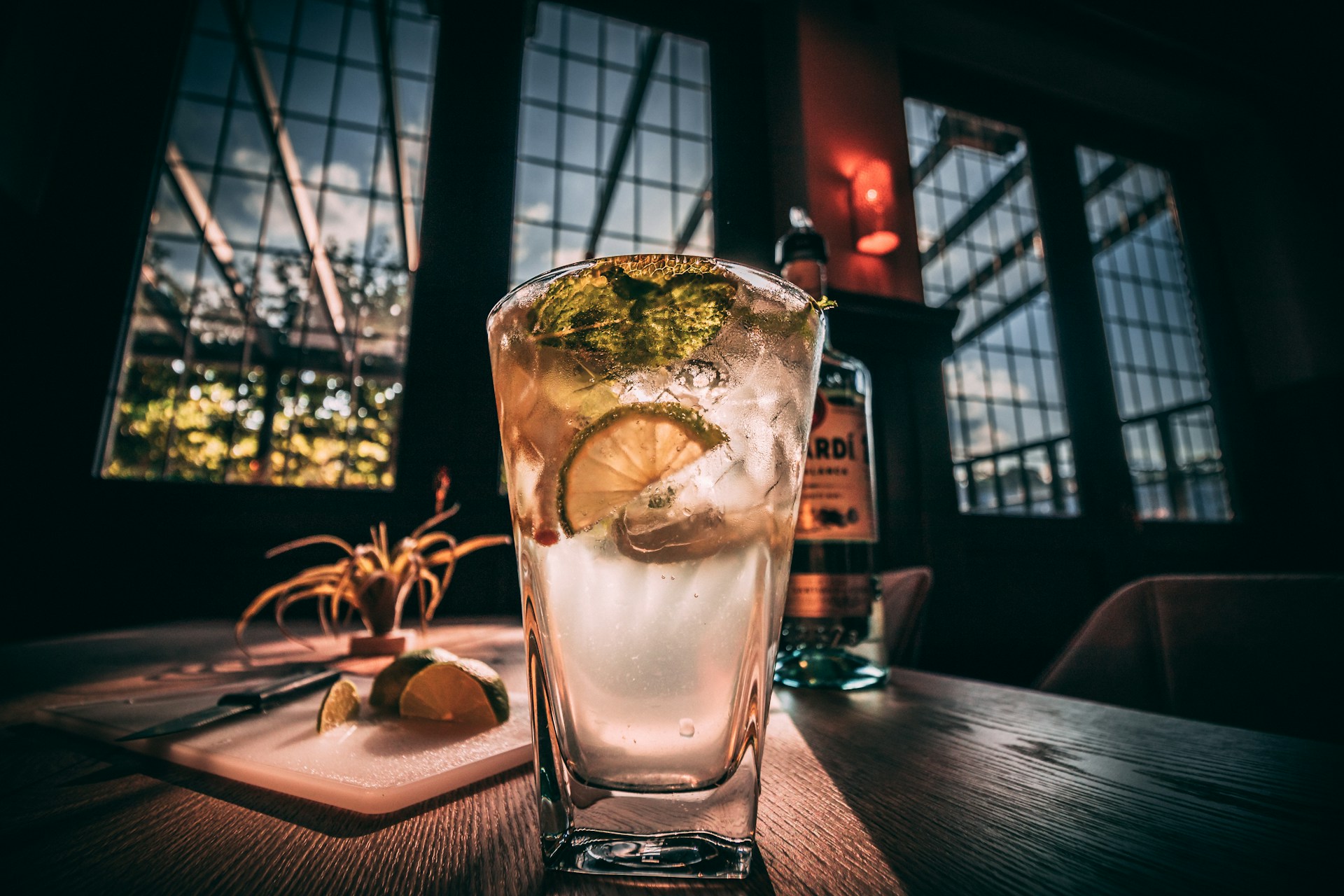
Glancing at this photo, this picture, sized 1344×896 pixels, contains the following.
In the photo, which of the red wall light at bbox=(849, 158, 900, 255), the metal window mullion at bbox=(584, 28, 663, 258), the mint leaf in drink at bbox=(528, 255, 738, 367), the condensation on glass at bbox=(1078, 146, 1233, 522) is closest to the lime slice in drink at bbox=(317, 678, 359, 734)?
the mint leaf in drink at bbox=(528, 255, 738, 367)

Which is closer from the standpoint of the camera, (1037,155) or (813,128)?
(813,128)

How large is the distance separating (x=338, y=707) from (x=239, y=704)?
13cm

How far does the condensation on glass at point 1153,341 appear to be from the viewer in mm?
3945

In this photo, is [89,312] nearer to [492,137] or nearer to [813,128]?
[492,137]

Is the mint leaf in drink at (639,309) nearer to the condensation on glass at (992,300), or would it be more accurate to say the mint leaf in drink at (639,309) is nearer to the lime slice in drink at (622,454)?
the lime slice in drink at (622,454)

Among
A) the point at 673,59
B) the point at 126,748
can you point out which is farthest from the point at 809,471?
the point at 673,59

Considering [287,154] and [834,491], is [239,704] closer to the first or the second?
[834,491]

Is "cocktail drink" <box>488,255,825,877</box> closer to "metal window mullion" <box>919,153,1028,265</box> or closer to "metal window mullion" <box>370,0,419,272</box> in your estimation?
"metal window mullion" <box>370,0,419,272</box>

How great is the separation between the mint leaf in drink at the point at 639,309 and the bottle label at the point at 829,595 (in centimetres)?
58

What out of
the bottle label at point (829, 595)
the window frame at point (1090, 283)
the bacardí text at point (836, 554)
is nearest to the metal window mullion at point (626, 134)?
the window frame at point (1090, 283)

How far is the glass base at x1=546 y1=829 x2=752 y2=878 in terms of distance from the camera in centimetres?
28

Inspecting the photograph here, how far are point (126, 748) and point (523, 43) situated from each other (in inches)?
133

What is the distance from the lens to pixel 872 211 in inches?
121

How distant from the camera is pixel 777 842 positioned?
319 millimetres
